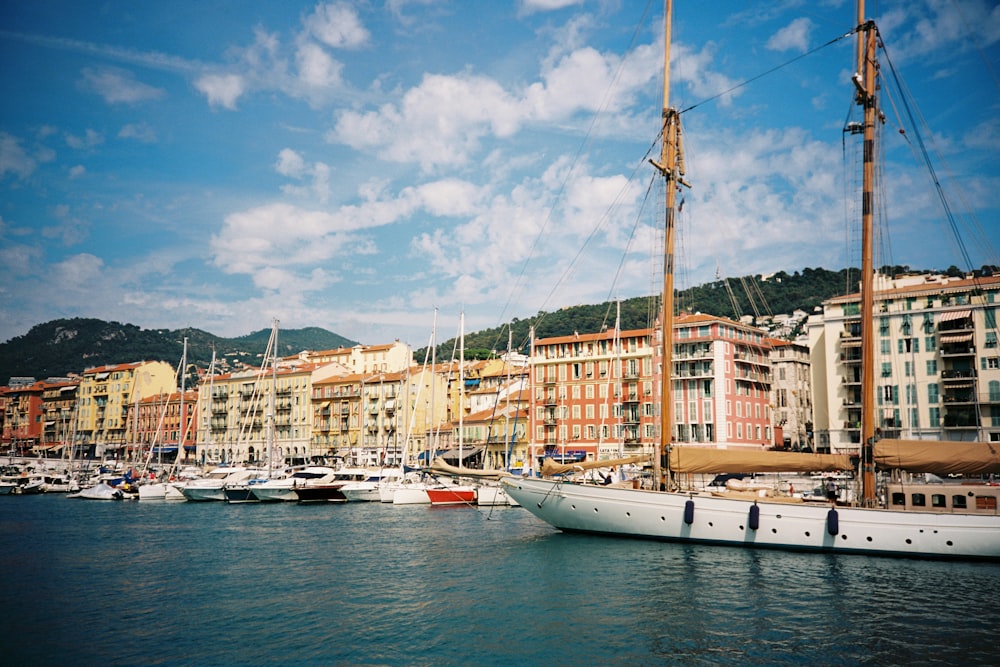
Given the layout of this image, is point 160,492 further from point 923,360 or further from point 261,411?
point 923,360

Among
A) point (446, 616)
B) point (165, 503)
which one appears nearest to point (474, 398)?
point (165, 503)

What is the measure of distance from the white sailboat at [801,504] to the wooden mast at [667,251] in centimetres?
7

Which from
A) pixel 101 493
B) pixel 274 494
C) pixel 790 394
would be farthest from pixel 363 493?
pixel 790 394

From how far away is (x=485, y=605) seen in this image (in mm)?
24609

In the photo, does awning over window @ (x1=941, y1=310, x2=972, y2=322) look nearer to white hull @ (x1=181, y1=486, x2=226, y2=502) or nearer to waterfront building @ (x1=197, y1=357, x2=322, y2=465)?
white hull @ (x1=181, y1=486, x2=226, y2=502)

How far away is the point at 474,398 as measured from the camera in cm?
11119

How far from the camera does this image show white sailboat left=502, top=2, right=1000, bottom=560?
29547 millimetres

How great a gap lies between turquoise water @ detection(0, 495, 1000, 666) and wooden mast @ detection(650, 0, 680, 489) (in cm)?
546

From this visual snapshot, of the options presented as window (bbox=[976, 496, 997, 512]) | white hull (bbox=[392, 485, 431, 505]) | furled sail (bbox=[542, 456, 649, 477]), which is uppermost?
furled sail (bbox=[542, 456, 649, 477])

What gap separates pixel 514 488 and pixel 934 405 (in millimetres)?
49946

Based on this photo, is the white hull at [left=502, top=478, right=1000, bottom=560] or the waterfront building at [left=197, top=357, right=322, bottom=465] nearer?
the white hull at [left=502, top=478, right=1000, bottom=560]

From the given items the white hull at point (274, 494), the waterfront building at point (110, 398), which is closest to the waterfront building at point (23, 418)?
the waterfront building at point (110, 398)

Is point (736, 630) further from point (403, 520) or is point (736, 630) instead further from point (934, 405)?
point (934, 405)

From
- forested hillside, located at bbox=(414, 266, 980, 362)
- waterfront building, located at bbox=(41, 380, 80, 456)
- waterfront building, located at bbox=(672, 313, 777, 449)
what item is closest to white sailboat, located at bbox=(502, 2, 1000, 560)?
waterfront building, located at bbox=(672, 313, 777, 449)
